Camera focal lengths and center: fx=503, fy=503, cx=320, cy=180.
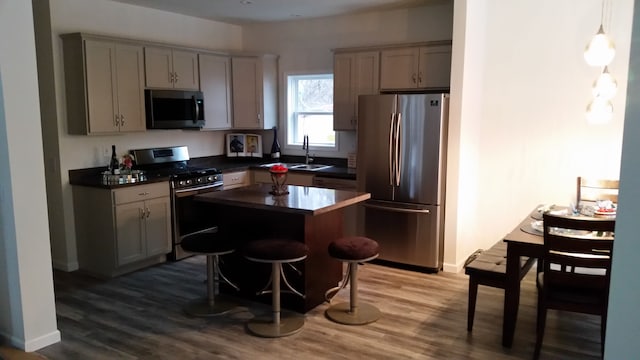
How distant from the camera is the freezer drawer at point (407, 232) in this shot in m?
4.93

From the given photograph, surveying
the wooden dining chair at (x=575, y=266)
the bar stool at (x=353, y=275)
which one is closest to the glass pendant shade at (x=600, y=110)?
the wooden dining chair at (x=575, y=266)

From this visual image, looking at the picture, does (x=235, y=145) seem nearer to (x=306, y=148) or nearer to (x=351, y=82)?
(x=306, y=148)

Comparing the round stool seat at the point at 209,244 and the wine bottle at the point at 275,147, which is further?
the wine bottle at the point at 275,147

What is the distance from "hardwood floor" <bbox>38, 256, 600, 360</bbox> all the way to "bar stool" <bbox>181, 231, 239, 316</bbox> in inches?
4.1

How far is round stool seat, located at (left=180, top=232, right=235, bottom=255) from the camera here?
3.77 metres

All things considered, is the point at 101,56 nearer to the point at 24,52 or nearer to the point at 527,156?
the point at 24,52

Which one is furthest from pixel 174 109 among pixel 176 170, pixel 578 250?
pixel 578 250

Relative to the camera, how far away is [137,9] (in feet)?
18.0

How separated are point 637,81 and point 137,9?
513 centimetres

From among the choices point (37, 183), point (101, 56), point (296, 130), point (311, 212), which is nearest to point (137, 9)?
point (101, 56)

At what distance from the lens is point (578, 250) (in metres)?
3.01

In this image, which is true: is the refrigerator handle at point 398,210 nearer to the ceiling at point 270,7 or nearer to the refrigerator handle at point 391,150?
A: the refrigerator handle at point 391,150

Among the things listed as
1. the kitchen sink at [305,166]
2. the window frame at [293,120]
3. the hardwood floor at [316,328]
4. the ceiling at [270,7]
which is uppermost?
the ceiling at [270,7]

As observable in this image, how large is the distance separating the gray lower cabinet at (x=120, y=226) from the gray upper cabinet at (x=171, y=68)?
1.19 m
